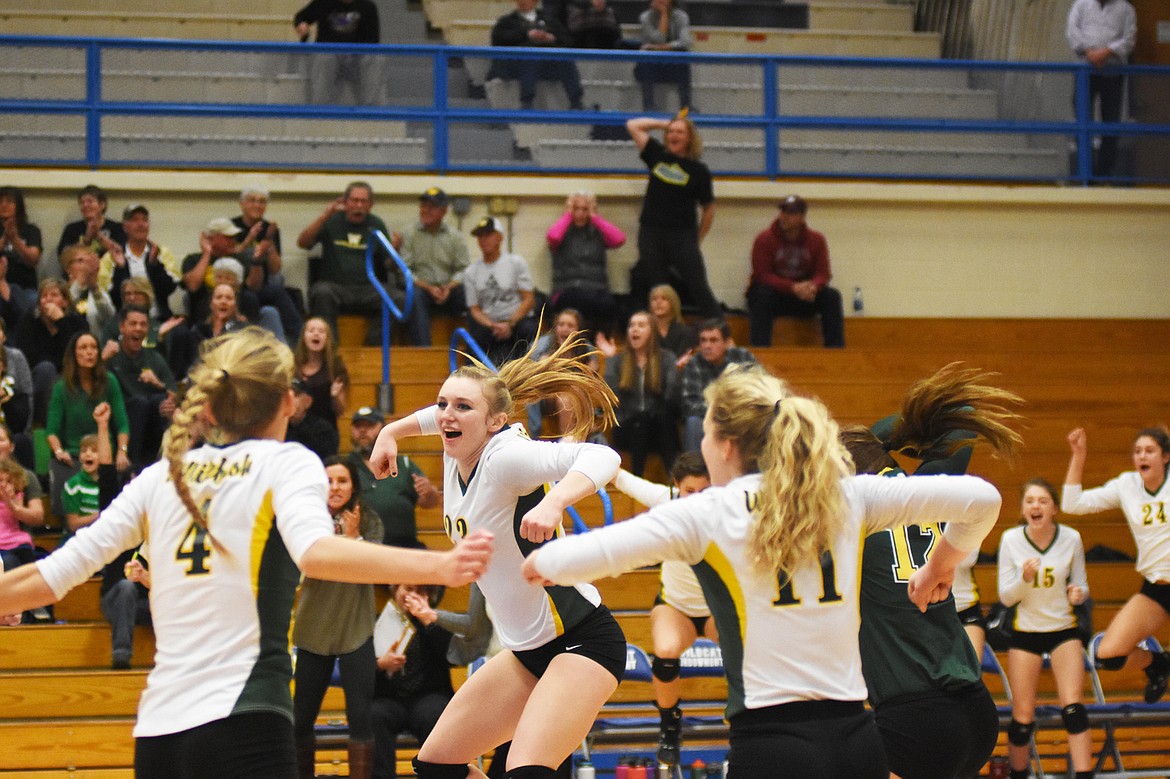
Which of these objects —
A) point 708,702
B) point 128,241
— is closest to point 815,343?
point 708,702

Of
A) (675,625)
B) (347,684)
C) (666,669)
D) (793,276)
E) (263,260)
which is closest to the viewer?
(347,684)

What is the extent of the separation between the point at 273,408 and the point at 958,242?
1109 centimetres

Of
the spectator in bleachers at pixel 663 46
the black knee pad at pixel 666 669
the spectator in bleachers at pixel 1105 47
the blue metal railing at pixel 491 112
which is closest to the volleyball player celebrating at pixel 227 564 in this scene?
the black knee pad at pixel 666 669

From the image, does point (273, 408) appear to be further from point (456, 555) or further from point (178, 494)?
point (456, 555)

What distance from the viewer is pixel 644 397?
32.7ft

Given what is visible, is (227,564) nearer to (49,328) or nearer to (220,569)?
(220,569)

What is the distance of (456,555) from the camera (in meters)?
3.26

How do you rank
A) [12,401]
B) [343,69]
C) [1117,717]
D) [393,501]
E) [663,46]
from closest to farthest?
[1117,717] → [393,501] → [12,401] → [343,69] → [663,46]

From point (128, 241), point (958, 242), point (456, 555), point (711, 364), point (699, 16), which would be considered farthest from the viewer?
point (699, 16)

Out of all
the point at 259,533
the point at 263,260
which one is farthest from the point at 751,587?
the point at 263,260

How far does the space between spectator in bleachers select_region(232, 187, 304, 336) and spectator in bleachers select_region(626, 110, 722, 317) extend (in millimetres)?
2888

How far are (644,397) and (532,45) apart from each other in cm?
477

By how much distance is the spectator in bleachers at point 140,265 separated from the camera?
11.2 m

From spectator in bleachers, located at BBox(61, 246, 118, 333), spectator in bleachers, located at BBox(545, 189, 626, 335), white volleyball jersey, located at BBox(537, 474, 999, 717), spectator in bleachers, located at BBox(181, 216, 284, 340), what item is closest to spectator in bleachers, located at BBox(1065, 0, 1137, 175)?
spectator in bleachers, located at BBox(545, 189, 626, 335)
